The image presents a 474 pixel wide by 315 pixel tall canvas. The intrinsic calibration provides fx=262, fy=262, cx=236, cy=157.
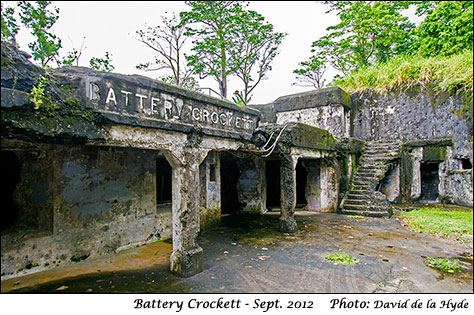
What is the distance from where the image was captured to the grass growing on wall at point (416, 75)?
1044cm

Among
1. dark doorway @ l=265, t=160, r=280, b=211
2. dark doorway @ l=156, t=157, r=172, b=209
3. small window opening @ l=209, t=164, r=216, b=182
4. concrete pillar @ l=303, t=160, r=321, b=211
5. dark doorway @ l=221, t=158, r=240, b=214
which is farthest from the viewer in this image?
dark doorway @ l=265, t=160, r=280, b=211

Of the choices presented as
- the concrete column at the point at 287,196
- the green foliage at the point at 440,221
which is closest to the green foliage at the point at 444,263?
the green foliage at the point at 440,221

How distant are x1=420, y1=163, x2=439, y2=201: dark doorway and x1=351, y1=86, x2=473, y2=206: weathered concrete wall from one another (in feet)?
3.26

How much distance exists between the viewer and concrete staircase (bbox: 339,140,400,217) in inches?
404

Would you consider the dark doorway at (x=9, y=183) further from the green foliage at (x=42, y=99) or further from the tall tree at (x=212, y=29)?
the tall tree at (x=212, y=29)

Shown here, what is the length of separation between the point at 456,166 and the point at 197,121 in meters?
11.7

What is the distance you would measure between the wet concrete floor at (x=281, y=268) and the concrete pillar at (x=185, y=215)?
0.25 m

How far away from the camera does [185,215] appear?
512cm

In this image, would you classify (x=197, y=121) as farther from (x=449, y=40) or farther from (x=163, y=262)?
(x=449, y=40)

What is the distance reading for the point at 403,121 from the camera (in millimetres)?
13531

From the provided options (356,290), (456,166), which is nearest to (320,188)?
(456,166)

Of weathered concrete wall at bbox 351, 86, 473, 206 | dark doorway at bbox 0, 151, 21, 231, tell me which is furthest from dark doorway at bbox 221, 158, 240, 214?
weathered concrete wall at bbox 351, 86, 473, 206

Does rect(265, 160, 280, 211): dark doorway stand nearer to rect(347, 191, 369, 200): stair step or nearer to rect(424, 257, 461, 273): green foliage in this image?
rect(347, 191, 369, 200): stair step

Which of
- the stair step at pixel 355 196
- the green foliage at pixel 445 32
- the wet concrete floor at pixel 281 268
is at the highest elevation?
the green foliage at pixel 445 32
